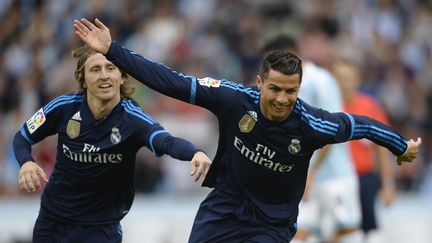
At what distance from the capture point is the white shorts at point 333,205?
1014 centimetres

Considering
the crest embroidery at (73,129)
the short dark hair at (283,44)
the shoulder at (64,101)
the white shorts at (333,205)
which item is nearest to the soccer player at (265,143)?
the crest embroidery at (73,129)

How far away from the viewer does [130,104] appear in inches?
297

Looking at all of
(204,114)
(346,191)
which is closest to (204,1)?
(204,114)

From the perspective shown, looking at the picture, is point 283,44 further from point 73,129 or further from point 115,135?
point 73,129

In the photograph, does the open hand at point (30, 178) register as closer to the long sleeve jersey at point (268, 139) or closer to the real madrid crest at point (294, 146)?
the long sleeve jersey at point (268, 139)

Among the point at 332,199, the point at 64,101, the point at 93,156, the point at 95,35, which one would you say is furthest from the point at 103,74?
the point at 332,199

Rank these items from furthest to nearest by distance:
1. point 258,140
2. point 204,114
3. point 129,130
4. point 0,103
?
point 204,114 < point 0,103 < point 129,130 < point 258,140

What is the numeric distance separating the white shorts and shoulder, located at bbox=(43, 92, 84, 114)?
3.20 m

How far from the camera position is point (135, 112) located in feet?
24.4

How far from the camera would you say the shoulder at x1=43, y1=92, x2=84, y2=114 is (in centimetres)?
749

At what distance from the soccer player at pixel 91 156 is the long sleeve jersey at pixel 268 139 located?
0.66m

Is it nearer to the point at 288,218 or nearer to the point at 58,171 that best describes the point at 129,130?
the point at 58,171

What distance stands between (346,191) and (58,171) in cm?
358

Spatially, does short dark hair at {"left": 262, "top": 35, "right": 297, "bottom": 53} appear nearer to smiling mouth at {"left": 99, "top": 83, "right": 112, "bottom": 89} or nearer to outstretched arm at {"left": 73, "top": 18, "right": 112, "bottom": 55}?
smiling mouth at {"left": 99, "top": 83, "right": 112, "bottom": 89}
